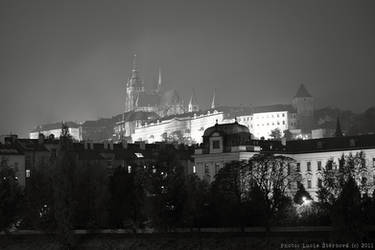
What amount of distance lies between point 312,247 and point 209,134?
45851mm

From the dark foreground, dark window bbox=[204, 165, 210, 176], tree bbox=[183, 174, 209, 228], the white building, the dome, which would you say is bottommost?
the dark foreground

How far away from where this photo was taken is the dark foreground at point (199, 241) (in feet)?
208

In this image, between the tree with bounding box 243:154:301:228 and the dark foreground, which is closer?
the dark foreground

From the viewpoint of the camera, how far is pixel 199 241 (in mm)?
71375

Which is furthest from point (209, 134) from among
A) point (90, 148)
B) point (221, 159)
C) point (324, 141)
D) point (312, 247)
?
point (312, 247)

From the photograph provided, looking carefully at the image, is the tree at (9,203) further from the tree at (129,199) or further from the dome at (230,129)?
the dome at (230,129)

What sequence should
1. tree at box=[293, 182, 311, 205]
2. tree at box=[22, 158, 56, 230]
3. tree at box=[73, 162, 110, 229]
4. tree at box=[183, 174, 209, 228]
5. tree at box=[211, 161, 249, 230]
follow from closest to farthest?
1. tree at box=[211, 161, 249, 230]
2. tree at box=[183, 174, 209, 228]
3. tree at box=[22, 158, 56, 230]
4. tree at box=[73, 162, 110, 229]
5. tree at box=[293, 182, 311, 205]

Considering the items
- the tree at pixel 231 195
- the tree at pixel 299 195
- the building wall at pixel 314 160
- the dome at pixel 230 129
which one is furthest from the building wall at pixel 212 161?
the tree at pixel 231 195

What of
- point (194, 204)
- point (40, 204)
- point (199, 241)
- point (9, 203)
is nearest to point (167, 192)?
point (194, 204)

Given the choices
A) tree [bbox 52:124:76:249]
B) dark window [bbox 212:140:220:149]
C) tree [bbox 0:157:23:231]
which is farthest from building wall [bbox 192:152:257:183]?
tree [bbox 52:124:76:249]

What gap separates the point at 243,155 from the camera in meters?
103

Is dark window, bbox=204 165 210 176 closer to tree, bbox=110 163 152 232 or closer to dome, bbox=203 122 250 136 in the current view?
dome, bbox=203 122 250 136

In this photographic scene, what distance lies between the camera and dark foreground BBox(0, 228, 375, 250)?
63438 millimetres

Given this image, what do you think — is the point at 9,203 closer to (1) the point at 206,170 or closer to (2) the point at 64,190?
(2) the point at 64,190
